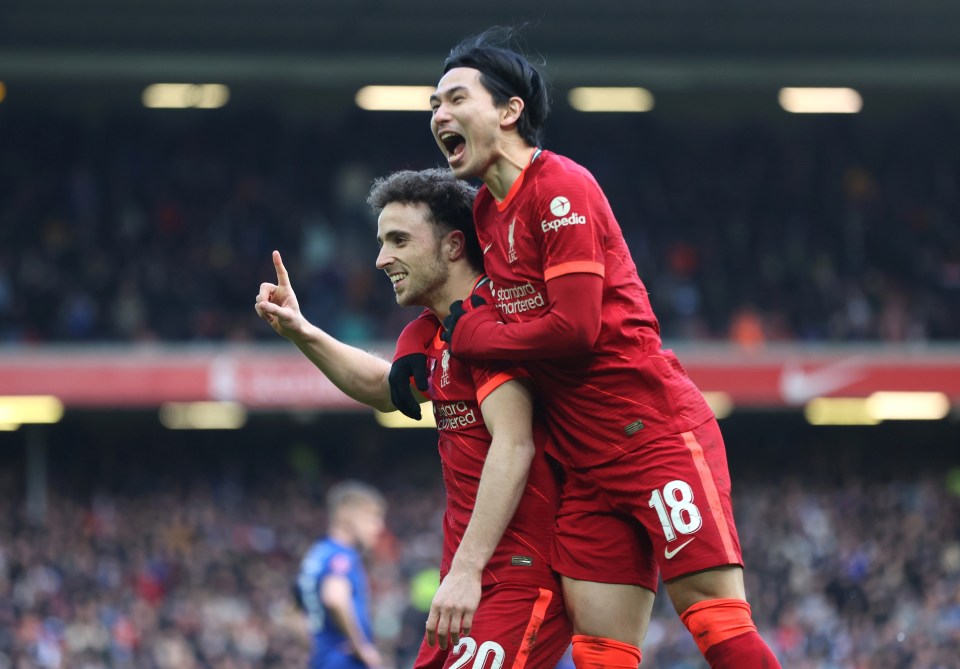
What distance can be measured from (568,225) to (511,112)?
1.59 feet

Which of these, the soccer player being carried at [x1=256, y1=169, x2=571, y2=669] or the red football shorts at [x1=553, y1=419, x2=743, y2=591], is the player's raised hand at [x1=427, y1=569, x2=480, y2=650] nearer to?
the soccer player being carried at [x1=256, y1=169, x2=571, y2=669]

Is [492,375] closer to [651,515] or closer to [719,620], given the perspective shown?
[651,515]

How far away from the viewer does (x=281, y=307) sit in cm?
457

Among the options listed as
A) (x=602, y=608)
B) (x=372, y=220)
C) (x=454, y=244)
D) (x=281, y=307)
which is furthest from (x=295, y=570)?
(x=602, y=608)

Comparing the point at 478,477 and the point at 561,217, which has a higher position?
the point at 561,217

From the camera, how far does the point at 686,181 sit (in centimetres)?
2345

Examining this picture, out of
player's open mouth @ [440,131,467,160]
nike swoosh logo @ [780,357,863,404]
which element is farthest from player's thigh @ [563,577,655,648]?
nike swoosh logo @ [780,357,863,404]

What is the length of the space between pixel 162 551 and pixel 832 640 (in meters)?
8.45

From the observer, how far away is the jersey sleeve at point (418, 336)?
4492 millimetres

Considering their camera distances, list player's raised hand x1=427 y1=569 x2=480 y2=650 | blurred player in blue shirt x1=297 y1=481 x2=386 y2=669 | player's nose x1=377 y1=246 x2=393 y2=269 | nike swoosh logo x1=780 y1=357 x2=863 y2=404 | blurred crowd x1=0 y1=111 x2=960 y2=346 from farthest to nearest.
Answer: blurred crowd x1=0 y1=111 x2=960 y2=346 → nike swoosh logo x1=780 y1=357 x2=863 y2=404 → blurred player in blue shirt x1=297 y1=481 x2=386 y2=669 → player's nose x1=377 y1=246 x2=393 y2=269 → player's raised hand x1=427 y1=569 x2=480 y2=650

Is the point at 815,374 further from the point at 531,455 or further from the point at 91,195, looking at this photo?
the point at 531,455

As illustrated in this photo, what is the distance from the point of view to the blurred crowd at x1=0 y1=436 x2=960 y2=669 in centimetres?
1538

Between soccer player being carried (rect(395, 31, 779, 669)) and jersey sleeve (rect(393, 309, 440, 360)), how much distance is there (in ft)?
1.03

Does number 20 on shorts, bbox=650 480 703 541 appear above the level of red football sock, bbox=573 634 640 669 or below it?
above
